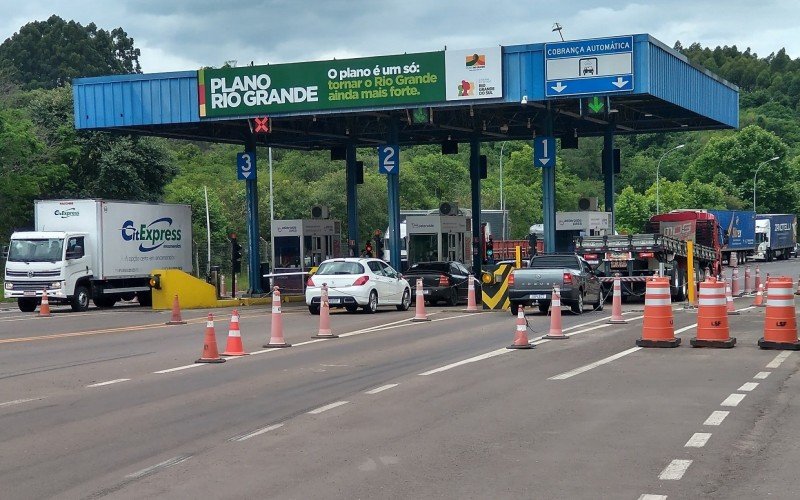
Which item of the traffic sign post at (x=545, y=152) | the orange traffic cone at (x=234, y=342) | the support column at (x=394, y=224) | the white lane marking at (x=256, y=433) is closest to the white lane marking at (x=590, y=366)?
the white lane marking at (x=256, y=433)

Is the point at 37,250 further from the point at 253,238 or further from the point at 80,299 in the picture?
the point at 253,238

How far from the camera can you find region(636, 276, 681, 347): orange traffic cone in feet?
62.9

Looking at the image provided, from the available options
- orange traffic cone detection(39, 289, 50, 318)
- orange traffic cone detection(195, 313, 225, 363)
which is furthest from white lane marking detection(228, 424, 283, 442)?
orange traffic cone detection(39, 289, 50, 318)

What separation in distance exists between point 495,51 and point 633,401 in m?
24.1

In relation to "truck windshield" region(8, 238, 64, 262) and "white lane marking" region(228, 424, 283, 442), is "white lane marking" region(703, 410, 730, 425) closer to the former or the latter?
"white lane marking" region(228, 424, 283, 442)

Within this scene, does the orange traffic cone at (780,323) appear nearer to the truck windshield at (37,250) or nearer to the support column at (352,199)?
the truck windshield at (37,250)

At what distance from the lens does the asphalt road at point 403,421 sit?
29.3ft

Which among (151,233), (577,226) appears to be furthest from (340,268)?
(577,226)

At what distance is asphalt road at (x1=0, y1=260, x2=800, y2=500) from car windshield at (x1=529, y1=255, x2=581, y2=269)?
9484mm

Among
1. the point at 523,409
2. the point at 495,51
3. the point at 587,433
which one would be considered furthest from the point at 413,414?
the point at 495,51

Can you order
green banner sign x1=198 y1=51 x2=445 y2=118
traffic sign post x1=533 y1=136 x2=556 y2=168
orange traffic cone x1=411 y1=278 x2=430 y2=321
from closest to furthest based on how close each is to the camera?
orange traffic cone x1=411 y1=278 x2=430 y2=321 → green banner sign x1=198 y1=51 x2=445 y2=118 → traffic sign post x1=533 y1=136 x2=556 y2=168

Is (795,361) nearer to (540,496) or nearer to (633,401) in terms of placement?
(633,401)

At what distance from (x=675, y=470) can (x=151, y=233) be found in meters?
32.1

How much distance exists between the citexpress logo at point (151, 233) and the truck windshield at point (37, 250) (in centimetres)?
278
